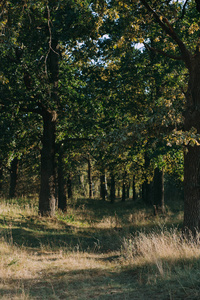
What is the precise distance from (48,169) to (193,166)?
768 cm

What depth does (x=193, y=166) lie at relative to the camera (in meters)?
8.62

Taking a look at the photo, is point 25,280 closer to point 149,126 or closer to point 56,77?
point 149,126

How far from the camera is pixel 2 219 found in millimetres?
12047

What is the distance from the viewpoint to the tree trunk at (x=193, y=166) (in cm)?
852

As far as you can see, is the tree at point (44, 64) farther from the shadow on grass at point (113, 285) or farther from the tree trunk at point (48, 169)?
the shadow on grass at point (113, 285)

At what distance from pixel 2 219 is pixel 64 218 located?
144 inches

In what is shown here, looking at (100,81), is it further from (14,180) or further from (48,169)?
(14,180)

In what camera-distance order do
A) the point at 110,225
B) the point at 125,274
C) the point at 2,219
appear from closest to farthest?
the point at 125,274, the point at 2,219, the point at 110,225

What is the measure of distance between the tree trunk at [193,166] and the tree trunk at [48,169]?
7.29 meters

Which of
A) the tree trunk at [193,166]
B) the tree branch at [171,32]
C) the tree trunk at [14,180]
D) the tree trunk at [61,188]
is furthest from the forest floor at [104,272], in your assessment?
the tree trunk at [14,180]

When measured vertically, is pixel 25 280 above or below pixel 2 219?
below

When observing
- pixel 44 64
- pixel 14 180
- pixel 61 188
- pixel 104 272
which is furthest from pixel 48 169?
pixel 14 180

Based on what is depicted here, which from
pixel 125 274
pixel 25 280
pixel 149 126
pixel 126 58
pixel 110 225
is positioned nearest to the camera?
pixel 25 280

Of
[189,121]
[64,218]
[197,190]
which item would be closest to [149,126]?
[189,121]
